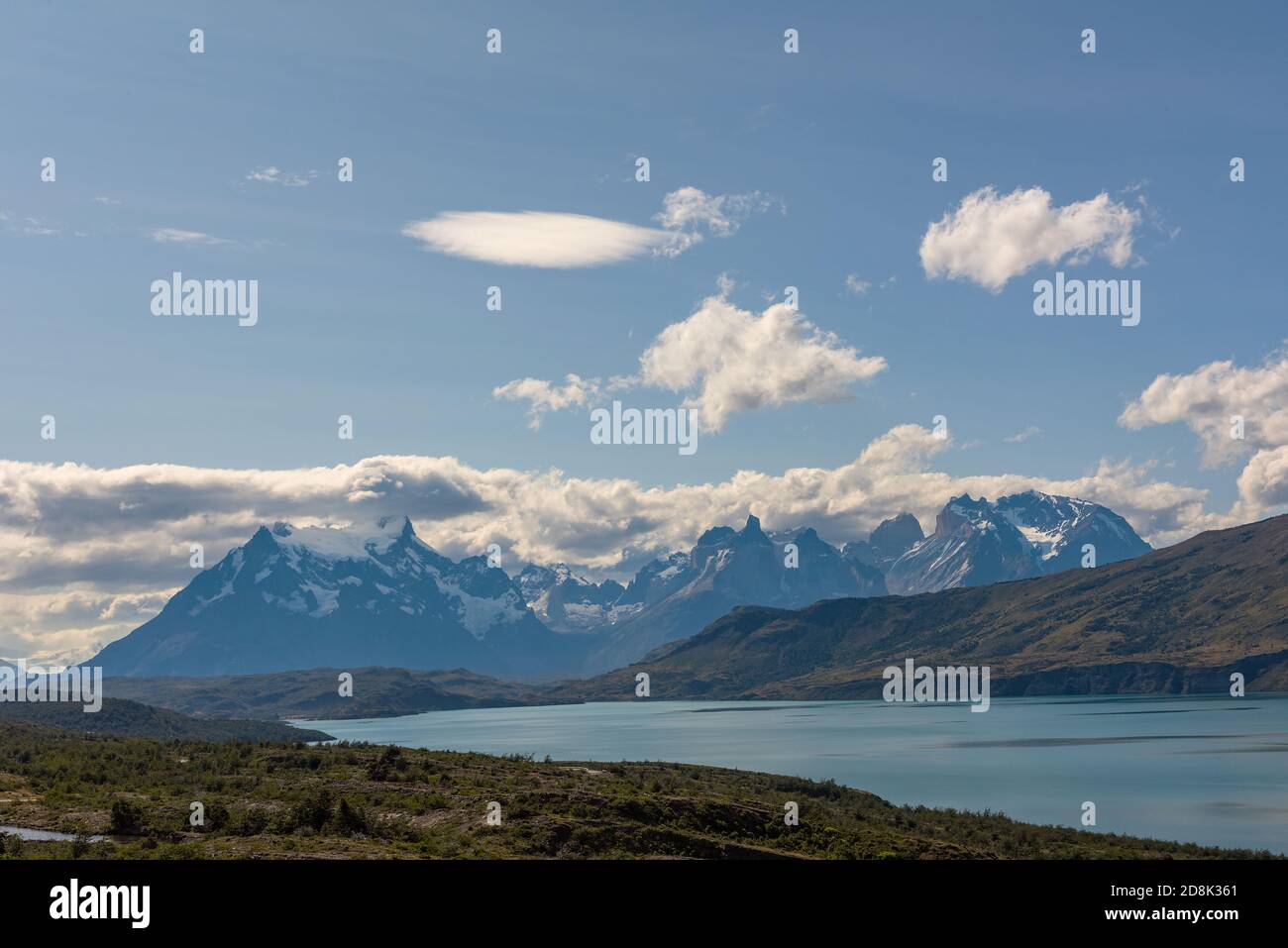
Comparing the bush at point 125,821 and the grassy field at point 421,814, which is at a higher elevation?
the bush at point 125,821

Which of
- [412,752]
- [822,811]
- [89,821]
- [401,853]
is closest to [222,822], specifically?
[89,821]

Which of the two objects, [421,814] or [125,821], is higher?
[125,821]

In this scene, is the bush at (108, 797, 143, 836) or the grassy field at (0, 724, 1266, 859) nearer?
the grassy field at (0, 724, 1266, 859)

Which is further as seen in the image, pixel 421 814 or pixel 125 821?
pixel 421 814

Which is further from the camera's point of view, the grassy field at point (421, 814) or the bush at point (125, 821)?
the bush at point (125, 821)

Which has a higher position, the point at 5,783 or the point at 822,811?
the point at 5,783

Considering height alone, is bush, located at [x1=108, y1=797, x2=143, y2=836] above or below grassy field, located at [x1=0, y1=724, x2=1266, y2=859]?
above
